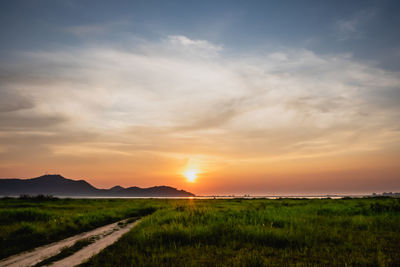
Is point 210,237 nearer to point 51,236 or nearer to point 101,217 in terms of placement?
point 51,236

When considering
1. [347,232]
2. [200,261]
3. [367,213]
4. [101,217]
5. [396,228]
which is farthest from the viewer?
[101,217]

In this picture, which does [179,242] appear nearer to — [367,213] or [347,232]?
[347,232]

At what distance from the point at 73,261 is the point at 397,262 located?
10.9 metres

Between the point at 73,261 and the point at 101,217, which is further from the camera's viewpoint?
the point at 101,217

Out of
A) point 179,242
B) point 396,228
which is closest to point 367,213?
point 396,228

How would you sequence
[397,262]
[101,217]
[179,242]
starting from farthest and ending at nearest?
1. [101,217]
2. [179,242]
3. [397,262]

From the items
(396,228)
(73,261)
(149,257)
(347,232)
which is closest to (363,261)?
(347,232)

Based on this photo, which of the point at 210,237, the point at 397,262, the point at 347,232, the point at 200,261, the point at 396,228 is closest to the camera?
the point at 397,262

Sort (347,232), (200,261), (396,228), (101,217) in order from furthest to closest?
(101,217) < (396,228) < (347,232) < (200,261)

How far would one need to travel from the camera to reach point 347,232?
532 inches

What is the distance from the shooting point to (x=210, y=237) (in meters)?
12.2

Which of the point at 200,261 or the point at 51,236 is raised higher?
the point at 200,261

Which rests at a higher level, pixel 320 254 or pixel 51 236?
pixel 320 254

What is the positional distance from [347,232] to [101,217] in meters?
21.2
